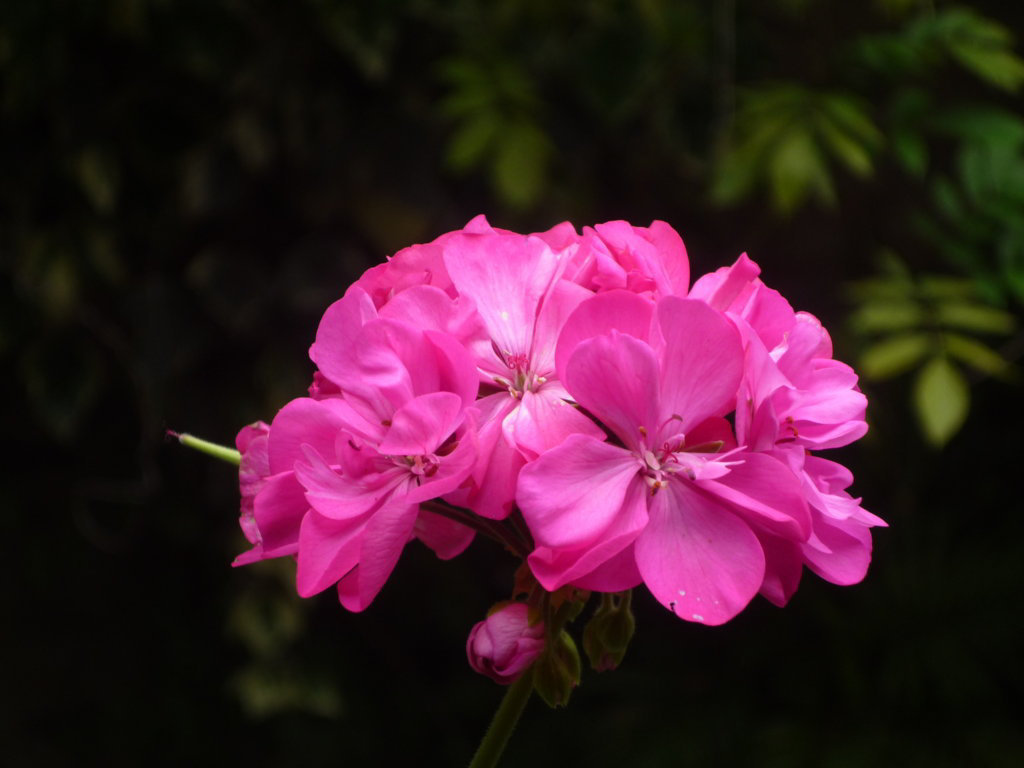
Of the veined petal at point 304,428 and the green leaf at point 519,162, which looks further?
the green leaf at point 519,162

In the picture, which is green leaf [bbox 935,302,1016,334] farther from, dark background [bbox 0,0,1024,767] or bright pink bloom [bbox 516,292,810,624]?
bright pink bloom [bbox 516,292,810,624]

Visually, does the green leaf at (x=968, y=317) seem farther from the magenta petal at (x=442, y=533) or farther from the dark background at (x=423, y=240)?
the magenta petal at (x=442, y=533)

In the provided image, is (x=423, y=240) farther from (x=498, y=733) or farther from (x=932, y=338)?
(x=498, y=733)

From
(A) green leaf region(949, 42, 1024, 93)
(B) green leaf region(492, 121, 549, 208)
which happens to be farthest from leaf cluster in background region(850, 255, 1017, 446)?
(B) green leaf region(492, 121, 549, 208)

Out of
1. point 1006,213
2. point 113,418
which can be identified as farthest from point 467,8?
point 113,418

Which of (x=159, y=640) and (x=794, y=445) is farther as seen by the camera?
(x=159, y=640)

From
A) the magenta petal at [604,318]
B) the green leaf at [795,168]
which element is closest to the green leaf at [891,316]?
the green leaf at [795,168]

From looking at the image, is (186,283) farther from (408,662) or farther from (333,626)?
(408,662)
